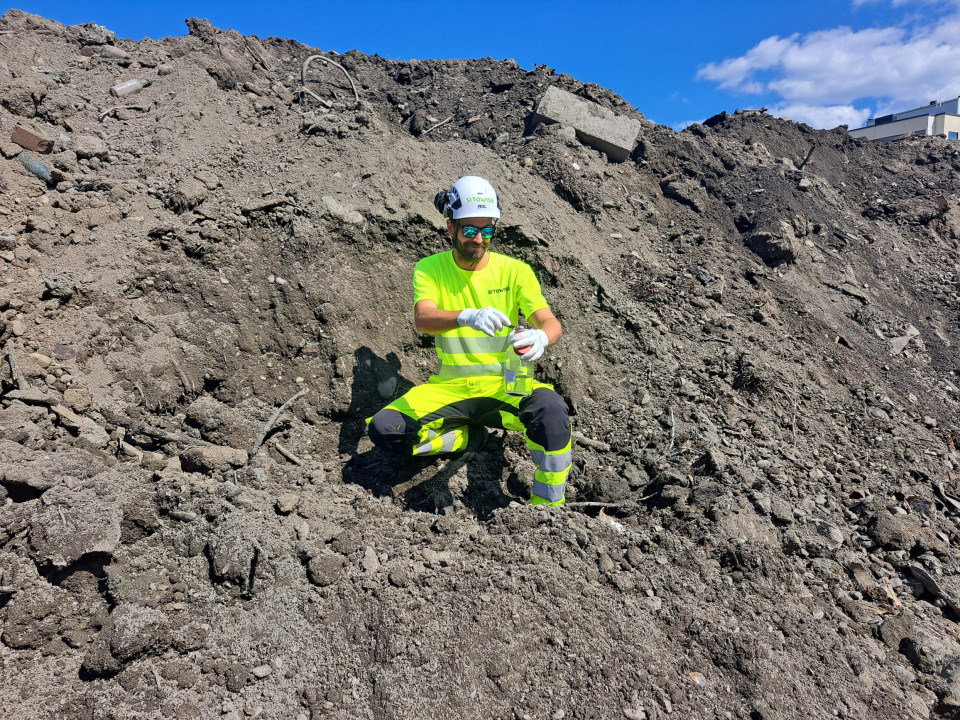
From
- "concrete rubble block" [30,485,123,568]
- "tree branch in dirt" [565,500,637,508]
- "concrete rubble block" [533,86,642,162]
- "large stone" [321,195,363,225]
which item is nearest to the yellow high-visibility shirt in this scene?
"tree branch in dirt" [565,500,637,508]

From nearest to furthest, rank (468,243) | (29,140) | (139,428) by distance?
(139,428) → (468,243) → (29,140)

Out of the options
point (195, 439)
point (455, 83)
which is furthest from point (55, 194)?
point (455, 83)

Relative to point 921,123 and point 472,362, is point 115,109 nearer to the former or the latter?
point 472,362

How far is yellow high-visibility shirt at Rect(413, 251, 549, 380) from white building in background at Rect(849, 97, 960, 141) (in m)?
18.6

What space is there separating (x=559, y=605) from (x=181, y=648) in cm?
177

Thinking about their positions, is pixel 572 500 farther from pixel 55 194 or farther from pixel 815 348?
pixel 55 194

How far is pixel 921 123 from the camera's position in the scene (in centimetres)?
1780

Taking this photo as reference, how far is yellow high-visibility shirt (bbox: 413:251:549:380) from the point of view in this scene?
11.8 feet

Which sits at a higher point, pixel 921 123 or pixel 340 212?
pixel 921 123

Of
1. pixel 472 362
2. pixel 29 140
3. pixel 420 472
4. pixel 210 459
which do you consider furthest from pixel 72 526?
pixel 29 140

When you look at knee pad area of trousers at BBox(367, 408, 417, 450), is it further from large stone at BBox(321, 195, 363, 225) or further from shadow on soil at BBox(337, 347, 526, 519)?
large stone at BBox(321, 195, 363, 225)

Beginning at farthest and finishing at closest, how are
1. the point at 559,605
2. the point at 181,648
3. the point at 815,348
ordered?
the point at 815,348 → the point at 559,605 → the point at 181,648

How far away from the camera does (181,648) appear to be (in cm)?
234

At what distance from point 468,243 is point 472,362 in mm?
821
